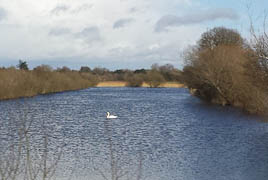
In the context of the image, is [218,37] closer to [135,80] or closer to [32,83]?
A: [32,83]

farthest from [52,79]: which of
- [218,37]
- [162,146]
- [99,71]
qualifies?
[99,71]

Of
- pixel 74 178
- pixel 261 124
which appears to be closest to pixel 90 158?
pixel 74 178

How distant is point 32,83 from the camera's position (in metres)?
52.1

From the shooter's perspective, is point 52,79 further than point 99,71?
No

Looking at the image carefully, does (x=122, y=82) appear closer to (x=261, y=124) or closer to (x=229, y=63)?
(x=229, y=63)

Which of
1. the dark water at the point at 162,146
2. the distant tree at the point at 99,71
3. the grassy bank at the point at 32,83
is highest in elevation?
the distant tree at the point at 99,71

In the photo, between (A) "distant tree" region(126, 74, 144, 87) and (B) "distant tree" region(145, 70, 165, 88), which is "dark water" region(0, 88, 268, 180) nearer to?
(B) "distant tree" region(145, 70, 165, 88)

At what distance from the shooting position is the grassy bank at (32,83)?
4556 cm

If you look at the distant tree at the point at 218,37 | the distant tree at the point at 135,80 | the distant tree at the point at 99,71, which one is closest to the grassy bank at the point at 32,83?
the distant tree at the point at 135,80

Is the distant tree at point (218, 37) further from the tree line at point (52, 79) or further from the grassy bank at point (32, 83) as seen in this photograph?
the grassy bank at point (32, 83)

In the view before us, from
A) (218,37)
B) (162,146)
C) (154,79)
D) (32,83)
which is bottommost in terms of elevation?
(162,146)

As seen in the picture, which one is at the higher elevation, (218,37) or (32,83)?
(218,37)

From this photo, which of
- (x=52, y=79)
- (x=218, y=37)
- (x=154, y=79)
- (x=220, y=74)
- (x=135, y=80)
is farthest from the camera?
(x=135, y=80)

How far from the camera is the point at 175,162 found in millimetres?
13227
